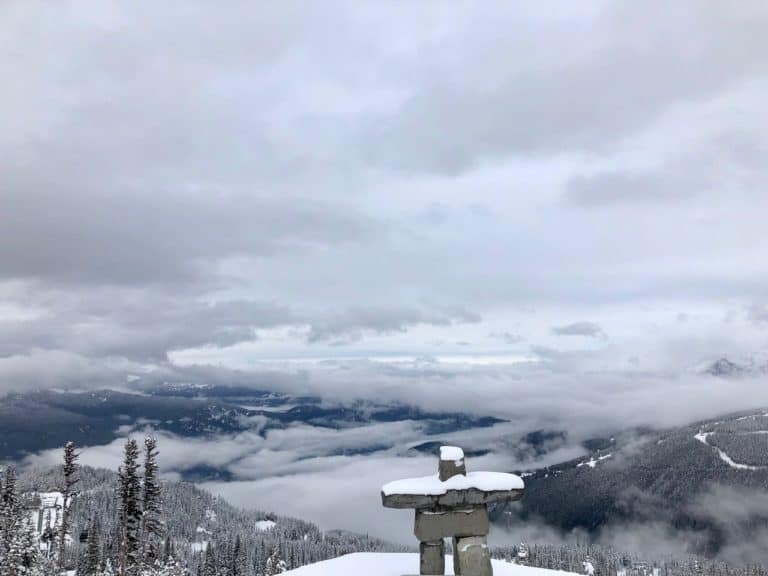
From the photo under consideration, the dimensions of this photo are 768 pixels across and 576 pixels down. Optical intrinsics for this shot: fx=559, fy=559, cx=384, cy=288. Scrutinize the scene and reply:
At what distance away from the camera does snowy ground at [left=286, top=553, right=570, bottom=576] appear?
25578mm

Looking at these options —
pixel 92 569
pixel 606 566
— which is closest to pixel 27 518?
pixel 92 569

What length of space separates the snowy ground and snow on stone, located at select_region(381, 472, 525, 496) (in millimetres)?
4701

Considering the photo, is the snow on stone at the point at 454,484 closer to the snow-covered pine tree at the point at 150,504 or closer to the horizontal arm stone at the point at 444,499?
the horizontal arm stone at the point at 444,499

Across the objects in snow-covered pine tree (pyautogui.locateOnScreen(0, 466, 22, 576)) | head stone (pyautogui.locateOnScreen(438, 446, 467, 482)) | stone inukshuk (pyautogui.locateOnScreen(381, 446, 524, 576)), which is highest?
head stone (pyautogui.locateOnScreen(438, 446, 467, 482))

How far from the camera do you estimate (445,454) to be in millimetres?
24000

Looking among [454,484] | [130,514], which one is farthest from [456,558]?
[130,514]

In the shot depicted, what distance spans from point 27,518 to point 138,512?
42342 millimetres

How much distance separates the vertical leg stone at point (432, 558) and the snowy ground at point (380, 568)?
1955mm

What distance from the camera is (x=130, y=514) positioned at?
144 feet

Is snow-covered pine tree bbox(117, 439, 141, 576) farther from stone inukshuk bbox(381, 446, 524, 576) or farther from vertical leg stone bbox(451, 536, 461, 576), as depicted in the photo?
vertical leg stone bbox(451, 536, 461, 576)

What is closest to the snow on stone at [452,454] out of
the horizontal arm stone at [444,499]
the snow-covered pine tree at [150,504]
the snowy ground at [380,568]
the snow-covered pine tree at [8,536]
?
the horizontal arm stone at [444,499]

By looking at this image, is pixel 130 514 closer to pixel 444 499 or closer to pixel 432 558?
pixel 432 558

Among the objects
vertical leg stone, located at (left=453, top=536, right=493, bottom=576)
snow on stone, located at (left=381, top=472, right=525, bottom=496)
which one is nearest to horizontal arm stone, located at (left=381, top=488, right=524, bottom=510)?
snow on stone, located at (left=381, top=472, right=525, bottom=496)

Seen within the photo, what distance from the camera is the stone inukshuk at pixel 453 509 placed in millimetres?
23016
